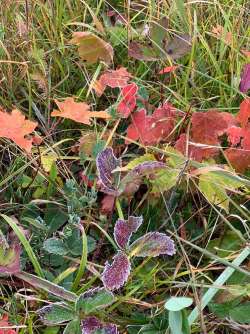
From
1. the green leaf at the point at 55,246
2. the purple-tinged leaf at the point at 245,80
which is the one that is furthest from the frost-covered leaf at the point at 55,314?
the purple-tinged leaf at the point at 245,80

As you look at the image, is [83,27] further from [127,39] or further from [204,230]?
[204,230]

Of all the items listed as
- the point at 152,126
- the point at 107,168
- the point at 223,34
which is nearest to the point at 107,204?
the point at 107,168

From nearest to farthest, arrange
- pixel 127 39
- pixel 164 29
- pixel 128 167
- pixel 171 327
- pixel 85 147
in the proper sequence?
1. pixel 171 327
2. pixel 128 167
3. pixel 85 147
4. pixel 164 29
5. pixel 127 39

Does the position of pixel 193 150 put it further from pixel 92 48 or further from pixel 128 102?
pixel 92 48

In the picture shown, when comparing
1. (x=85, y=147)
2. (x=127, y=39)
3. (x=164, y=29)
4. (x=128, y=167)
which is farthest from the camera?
(x=127, y=39)

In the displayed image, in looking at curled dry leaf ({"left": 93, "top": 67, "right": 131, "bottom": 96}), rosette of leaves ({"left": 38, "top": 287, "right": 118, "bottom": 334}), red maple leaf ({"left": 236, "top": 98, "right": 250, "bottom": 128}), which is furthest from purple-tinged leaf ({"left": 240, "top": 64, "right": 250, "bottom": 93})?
rosette of leaves ({"left": 38, "top": 287, "right": 118, "bottom": 334})

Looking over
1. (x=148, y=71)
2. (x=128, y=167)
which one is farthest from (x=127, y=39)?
(x=128, y=167)

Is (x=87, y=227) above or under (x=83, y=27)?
under
